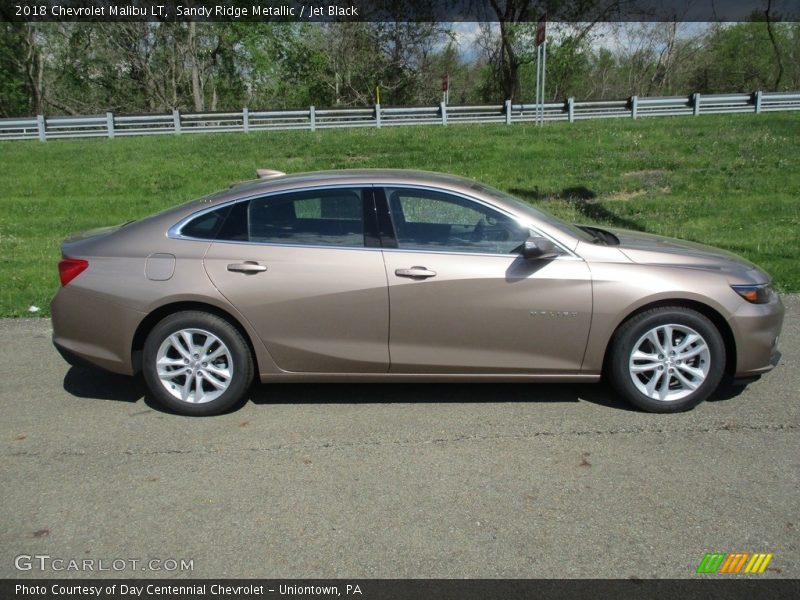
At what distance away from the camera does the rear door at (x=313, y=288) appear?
455 centimetres

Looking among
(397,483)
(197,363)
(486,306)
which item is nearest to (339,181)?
(486,306)

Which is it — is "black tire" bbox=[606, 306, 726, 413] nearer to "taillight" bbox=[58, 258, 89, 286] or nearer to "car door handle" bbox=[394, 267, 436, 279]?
"car door handle" bbox=[394, 267, 436, 279]

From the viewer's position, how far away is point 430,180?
16.0 ft

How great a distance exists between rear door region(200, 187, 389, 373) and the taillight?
855 mm

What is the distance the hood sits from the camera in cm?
463

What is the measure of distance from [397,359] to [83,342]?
6.84 ft

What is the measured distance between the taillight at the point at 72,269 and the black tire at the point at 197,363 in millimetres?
648

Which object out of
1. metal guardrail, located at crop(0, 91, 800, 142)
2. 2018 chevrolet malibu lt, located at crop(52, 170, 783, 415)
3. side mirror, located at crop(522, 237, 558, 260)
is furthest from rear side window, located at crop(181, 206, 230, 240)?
metal guardrail, located at crop(0, 91, 800, 142)

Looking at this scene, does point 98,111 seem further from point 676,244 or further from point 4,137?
point 676,244

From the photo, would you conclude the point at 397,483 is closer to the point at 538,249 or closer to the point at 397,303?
the point at 397,303
